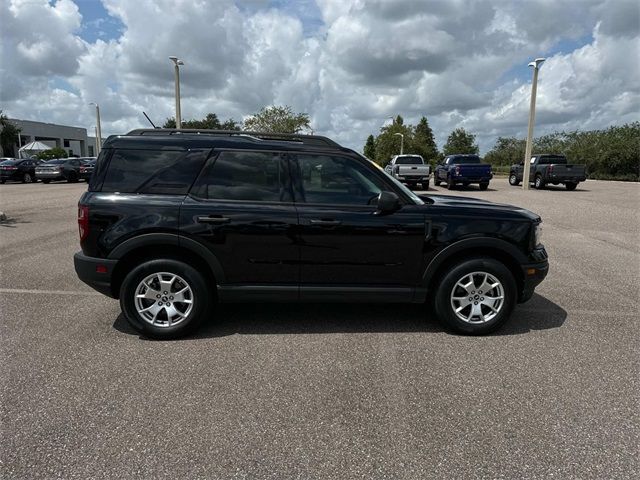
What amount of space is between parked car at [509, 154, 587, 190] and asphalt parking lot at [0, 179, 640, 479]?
21.0 metres

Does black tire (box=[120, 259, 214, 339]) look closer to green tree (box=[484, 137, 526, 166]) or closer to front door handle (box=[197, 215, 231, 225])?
front door handle (box=[197, 215, 231, 225])

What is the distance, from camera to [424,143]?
76125mm

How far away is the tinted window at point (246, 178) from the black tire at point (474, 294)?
1.65 m

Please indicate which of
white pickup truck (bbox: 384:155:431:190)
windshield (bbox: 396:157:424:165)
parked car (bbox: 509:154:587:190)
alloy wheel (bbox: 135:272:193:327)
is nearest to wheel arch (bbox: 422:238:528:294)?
alloy wheel (bbox: 135:272:193:327)

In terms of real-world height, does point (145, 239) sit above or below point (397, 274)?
above

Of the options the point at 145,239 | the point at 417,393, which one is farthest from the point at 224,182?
the point at 417,393

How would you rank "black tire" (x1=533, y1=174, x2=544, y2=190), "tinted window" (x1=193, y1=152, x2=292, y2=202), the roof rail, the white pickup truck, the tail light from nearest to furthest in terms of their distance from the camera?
the tail light
"tinted window" (x1=193, y1=152, x2=292, y2=202)
the roof rail
the white pickup truck
"black tire" (x1=533, y1=174, x2=544, y2=190)

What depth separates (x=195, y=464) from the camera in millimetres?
2510

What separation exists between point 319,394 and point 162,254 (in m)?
2.01

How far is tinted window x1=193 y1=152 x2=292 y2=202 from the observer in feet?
13.8

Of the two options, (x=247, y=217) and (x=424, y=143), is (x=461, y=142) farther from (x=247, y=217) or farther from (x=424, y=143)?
(x=247, y=217)

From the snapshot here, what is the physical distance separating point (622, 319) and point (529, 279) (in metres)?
1.37

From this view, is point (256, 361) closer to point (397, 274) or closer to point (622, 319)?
point (397, 274)

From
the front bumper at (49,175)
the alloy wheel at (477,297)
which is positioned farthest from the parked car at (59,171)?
the alloy wheel at (477,297)
